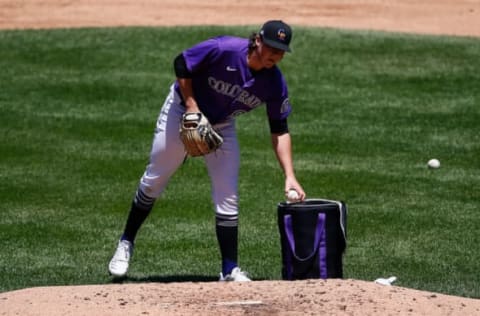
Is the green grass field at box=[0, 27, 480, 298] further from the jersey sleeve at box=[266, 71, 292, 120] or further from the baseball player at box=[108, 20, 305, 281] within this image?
the jersey sleeve at box=[266, 71, 292, 120]

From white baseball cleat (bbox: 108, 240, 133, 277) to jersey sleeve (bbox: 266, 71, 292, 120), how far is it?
150 cm

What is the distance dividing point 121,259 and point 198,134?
1314mm

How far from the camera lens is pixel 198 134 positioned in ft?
25.5

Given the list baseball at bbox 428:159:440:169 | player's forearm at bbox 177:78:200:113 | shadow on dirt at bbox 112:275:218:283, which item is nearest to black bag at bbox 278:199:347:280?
shadow on dirt at bbox 112:275:218:283

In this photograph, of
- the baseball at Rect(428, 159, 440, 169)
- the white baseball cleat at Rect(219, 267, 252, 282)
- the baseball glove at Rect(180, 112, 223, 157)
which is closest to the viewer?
the baseball glove at Rect(180, 112, 223, 157)

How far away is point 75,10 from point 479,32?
293 inches

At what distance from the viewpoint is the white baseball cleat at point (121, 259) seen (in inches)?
333

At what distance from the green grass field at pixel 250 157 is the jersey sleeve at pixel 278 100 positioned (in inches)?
50.9

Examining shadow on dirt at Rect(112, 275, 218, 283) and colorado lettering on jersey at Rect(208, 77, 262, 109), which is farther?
shadow on dirt at Rect(112, 275, 218, 283)

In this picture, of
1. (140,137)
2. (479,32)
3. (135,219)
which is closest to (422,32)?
(479,32)

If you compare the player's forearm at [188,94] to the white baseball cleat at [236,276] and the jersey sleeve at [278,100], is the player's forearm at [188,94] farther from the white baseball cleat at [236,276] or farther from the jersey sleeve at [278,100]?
the white baseball cleat at [236,276]

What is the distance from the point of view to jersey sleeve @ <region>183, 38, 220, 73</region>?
7891 millimetres

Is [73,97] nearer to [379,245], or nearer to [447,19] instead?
[379,245]

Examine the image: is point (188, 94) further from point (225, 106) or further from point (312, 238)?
point (312, 238)
